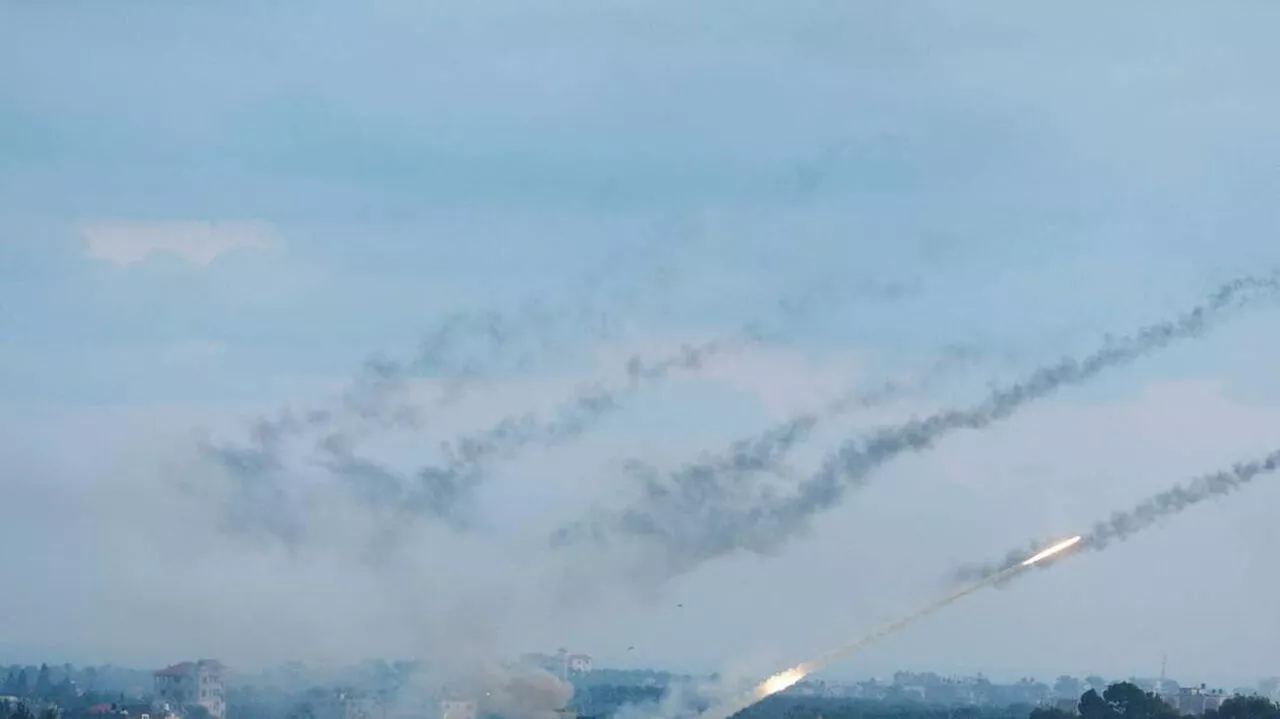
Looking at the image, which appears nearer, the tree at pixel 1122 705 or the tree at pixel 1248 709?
the tree at pixel 1248 709

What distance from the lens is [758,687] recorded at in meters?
104

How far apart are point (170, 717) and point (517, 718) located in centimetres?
5095

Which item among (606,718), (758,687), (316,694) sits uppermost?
(316,694)

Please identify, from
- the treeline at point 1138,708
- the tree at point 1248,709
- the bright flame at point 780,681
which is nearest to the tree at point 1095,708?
the treeline at point 1138,708

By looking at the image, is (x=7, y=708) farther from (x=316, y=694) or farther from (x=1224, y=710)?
(x=1224, y=710)

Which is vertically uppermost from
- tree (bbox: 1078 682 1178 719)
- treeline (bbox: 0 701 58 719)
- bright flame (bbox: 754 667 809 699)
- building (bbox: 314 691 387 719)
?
treeline (bbox: 0 701 58 719)

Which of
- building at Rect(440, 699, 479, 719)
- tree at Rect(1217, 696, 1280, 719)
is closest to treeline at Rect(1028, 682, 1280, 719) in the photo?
tree at Rect(1217, 696, 1280, 719)

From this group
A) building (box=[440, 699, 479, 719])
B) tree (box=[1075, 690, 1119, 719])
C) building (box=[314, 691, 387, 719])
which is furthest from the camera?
tree (box=[1075, 690, 1119, 719])

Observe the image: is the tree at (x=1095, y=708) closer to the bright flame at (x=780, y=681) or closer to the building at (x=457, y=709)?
the building at (x=457, y=709)

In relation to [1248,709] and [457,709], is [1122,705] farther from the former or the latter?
[457,709]

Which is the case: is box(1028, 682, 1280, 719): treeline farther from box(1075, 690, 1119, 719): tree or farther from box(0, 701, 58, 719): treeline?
box(0, 701, 58, 719): treeline

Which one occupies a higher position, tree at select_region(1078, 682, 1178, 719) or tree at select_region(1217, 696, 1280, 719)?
tree at select_region(1078, 682, 1178, 719)

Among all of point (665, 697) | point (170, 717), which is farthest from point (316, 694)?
point (665, 697)

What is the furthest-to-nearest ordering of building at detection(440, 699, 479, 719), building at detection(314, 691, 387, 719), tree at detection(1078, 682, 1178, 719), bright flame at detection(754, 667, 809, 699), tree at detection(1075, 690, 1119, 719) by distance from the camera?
tree at detection(1075, 690, 1119, 719)
building at detection(314, 691, 387, 719)
tree at detection(1078, 682, 1178, 719)
building at detection(440, 699, 479, 719)
bright flame at detection(754, 667, 809, 699)
